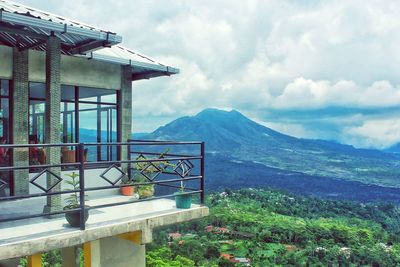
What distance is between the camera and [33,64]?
336 inches

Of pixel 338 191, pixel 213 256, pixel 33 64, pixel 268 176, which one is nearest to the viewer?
pixel 33 64

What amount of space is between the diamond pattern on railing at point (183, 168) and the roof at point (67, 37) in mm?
2425

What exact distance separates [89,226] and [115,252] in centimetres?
140

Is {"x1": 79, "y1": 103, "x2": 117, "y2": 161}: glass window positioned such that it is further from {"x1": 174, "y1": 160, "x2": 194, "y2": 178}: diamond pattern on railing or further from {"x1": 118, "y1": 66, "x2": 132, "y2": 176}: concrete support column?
{"x1": 174, "y1": 160, "x2": 194, "y2": 178}: diamond pattern on railing

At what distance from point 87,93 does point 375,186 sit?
152952 mm

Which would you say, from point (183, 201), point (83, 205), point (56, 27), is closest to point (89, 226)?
point (83, 205)

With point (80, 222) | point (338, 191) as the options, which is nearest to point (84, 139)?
point (80, 222)

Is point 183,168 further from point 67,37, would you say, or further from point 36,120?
point 36,120

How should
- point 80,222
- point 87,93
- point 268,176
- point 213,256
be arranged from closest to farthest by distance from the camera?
point 80,222 → point 87,93 → point 213,256 → point 268,176

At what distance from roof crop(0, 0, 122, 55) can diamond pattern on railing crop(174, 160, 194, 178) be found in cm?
244

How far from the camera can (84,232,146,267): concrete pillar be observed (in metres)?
6.74

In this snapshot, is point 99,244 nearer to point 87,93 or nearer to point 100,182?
point 100,182

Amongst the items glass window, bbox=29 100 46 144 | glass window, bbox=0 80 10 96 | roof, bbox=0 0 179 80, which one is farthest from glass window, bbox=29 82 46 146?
roof, bbox=0 0 179 80

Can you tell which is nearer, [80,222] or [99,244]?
[80,222]
